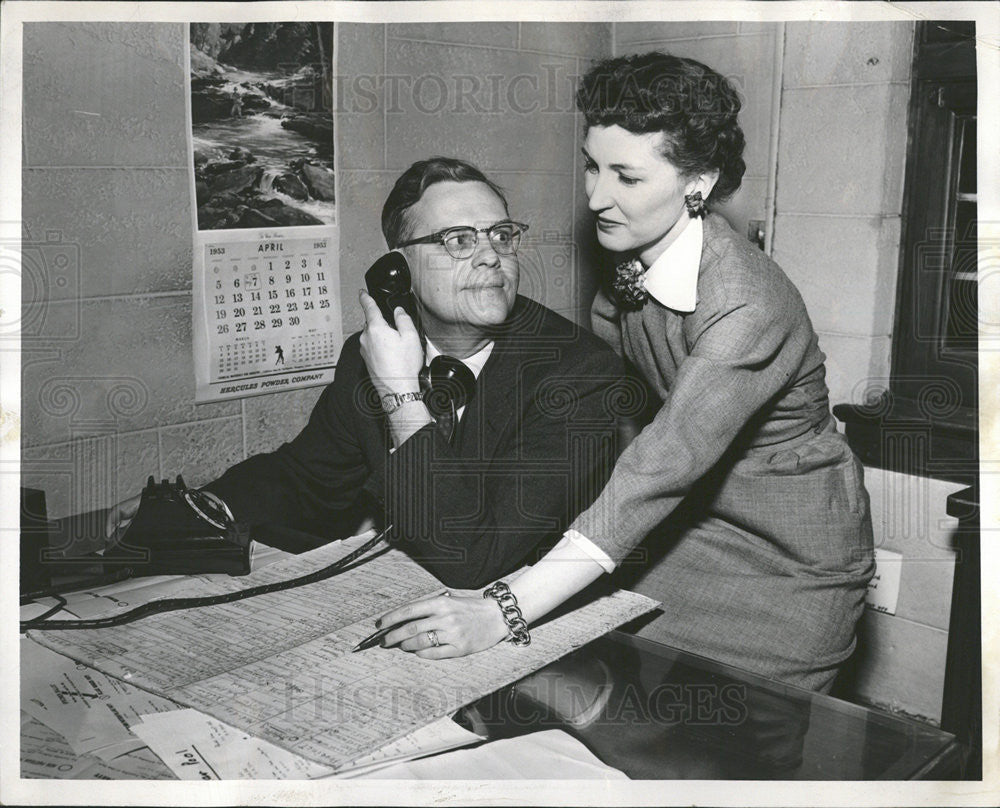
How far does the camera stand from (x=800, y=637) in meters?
1.33

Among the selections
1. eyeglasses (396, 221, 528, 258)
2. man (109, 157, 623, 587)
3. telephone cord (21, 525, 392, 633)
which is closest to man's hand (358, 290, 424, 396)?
man (109, 157, 623, 587)

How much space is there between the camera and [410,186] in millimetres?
1296

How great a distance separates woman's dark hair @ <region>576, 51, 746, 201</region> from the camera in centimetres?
122

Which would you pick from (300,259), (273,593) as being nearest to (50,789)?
(273,593)

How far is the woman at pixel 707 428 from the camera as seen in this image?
43.9 inches

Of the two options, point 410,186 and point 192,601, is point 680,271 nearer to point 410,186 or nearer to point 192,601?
point 410,186

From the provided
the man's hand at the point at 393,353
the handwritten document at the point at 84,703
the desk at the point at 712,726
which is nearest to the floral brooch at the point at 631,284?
the man's hand at the point at 393,353

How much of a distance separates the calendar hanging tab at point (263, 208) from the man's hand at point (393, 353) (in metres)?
0.10

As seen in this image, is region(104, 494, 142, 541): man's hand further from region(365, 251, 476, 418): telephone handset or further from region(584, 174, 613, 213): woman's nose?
region(584, 174, 613, 213): woman's nose

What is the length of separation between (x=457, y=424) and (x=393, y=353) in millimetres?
148

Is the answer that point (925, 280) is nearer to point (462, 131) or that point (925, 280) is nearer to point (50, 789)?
point (462, 131)

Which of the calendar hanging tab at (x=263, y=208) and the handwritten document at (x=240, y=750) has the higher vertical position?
the calendar hanging tab at (x=263, y=208)

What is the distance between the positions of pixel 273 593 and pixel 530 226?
69 centimetres

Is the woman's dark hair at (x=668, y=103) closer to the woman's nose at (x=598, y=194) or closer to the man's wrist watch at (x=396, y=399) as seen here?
the woman's nose at (x=598, y=194)
